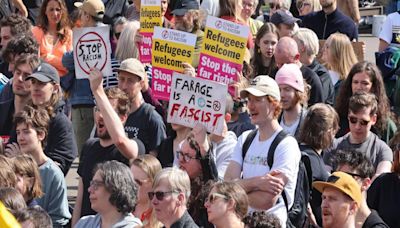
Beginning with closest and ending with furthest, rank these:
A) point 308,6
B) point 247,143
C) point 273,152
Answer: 1. point 273,152
2. point 247,143
3. point 308,6

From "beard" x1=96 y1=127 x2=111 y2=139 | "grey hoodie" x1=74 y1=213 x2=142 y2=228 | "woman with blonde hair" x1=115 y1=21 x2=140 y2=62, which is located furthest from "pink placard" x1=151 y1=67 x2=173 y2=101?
"grey hoodie" x1=74 y1=213 x2=142 y2=228

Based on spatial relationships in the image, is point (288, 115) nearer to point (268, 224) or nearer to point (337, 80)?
point (337, 80)

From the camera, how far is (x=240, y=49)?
411 inches

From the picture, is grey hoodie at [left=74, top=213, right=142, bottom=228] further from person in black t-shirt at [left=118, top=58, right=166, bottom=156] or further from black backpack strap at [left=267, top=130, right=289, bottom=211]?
person in black t-shirt at [left=118, top=58, right=166, bottom=156]

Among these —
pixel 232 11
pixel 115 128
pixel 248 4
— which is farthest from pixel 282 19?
pixel 115 128

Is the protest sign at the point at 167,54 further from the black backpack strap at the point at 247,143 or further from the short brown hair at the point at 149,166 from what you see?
the black backpack strap at the point at 247,143

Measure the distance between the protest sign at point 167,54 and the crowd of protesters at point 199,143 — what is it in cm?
13

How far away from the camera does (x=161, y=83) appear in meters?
10.7

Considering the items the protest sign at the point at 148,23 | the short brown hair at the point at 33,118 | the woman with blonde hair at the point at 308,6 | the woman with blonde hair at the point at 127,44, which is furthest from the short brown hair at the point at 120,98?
the woman with blonde hair at the point at 308,6

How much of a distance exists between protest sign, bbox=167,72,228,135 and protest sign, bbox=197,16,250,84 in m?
1.22

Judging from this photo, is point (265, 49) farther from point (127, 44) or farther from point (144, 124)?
point (144, 124)

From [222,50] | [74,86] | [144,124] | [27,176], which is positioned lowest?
[74,86]

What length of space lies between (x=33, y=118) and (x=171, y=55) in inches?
73.8

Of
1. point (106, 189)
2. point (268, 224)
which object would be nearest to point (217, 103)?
point (106, 189)
